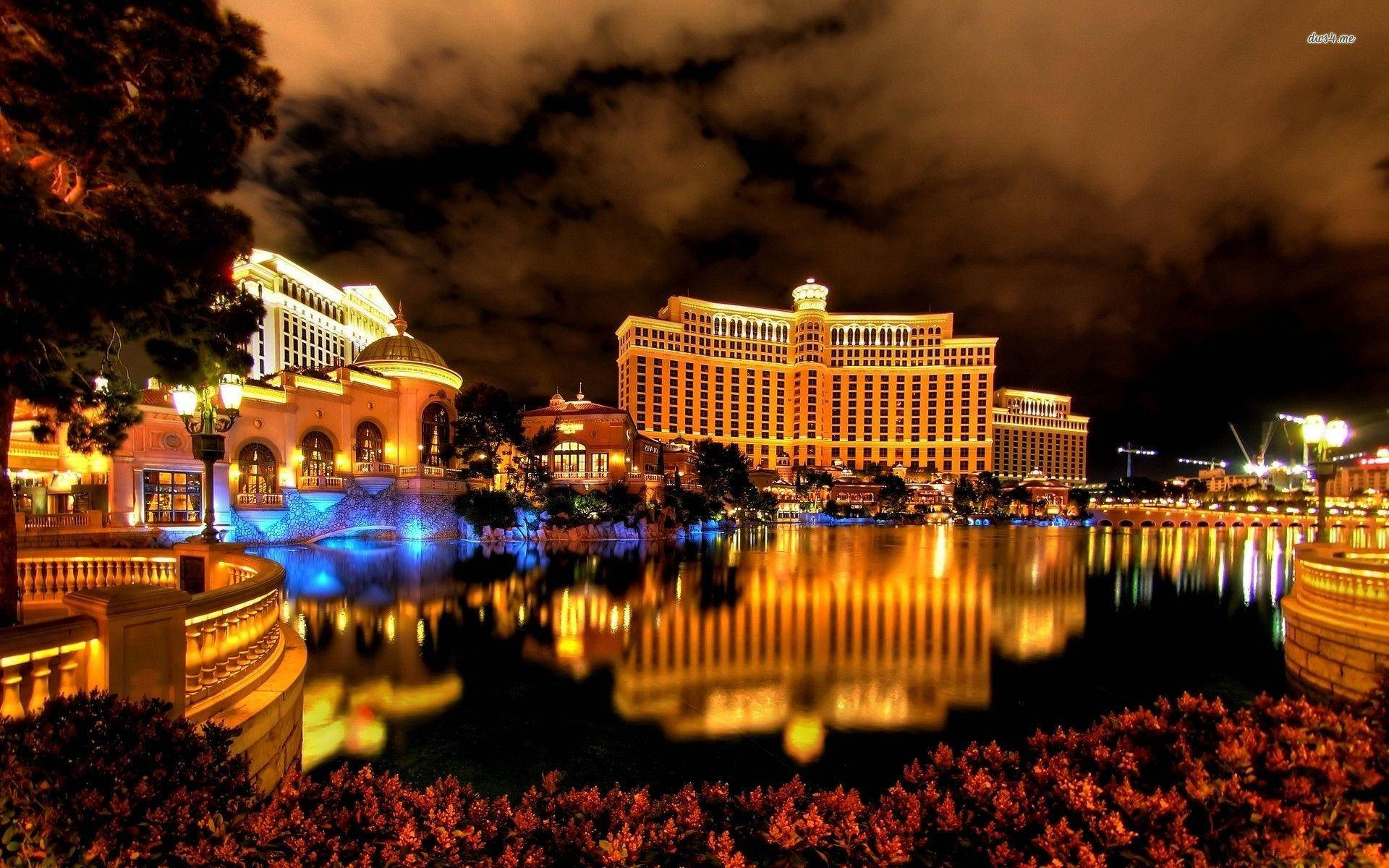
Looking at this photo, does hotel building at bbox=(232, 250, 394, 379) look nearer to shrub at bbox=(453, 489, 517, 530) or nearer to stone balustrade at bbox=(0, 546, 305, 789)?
shrub at bbox=(453, 489, 517, 530)

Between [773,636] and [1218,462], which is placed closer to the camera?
[773,636]

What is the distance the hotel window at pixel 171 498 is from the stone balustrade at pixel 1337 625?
39688mm

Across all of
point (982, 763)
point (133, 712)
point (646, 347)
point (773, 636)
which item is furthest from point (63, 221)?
point (646, 347)

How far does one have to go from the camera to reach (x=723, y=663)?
41.9 ft

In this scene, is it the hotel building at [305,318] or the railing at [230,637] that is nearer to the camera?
the railing at [230,637]

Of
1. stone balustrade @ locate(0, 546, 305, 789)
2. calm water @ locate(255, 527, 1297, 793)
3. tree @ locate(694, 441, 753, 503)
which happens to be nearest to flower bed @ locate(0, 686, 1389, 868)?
stone balustrade @ locate(0, 546, 305, 789)

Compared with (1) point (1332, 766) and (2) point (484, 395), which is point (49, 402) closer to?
(1) point (1332, 766)

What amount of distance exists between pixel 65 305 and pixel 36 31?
2414mm

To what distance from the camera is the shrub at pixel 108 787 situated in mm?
3008

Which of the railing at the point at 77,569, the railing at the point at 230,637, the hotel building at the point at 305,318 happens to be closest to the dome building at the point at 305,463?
the railing at the point at 77,569

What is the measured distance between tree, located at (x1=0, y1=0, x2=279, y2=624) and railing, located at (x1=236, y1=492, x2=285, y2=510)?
1208 inches

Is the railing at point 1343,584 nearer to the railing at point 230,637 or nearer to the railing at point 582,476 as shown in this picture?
the railing at point 230,637

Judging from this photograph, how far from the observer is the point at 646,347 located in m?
122

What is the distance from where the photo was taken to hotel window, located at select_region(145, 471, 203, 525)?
30.3m
